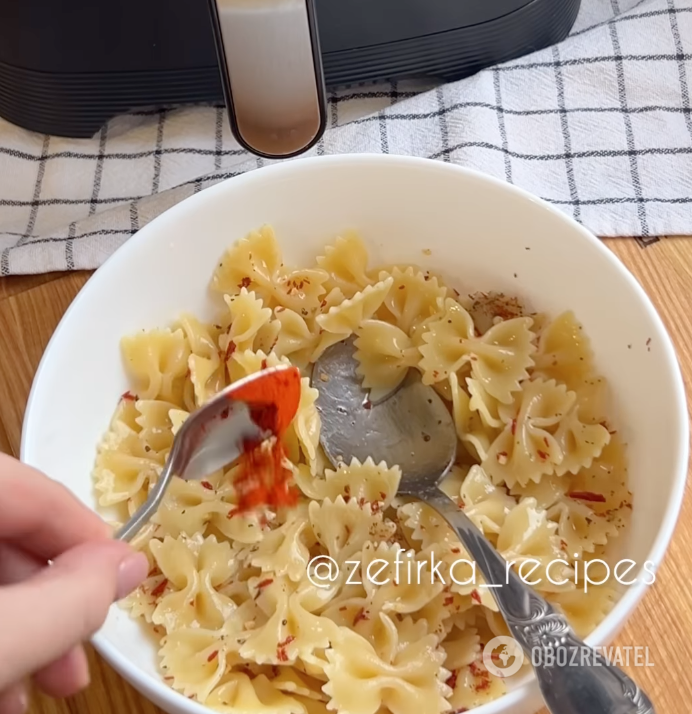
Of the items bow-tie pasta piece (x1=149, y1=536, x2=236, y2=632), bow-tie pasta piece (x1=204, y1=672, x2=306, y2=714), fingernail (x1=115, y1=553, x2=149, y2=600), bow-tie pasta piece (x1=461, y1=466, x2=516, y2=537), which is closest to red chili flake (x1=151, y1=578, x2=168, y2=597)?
bow-tie pasta piece (x1=149, y1=536, x2=236, y2=632)

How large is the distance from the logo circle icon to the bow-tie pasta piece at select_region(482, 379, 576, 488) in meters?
0.18

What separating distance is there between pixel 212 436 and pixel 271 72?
356 millimetres

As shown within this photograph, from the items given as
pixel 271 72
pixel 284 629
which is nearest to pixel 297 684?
pixel 284 629

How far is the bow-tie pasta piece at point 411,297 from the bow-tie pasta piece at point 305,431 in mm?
149

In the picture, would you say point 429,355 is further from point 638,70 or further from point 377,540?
point 638,70

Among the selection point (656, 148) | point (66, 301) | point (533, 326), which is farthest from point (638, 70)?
point (66, 301)

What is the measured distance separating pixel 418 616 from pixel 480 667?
10cm

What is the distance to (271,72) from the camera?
772mm

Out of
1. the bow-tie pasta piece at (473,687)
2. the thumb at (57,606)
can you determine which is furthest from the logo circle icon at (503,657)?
the thumb at (57,606)

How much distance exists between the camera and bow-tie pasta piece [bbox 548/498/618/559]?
79 cm

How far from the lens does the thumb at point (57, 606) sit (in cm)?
44

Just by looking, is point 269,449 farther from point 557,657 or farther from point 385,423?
point 557,657

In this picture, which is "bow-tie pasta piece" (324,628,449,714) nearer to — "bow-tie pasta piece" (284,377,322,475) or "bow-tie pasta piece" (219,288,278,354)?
"bow-tie pasta piece" (284,377,322,475)

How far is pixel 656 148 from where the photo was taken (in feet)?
3.59
